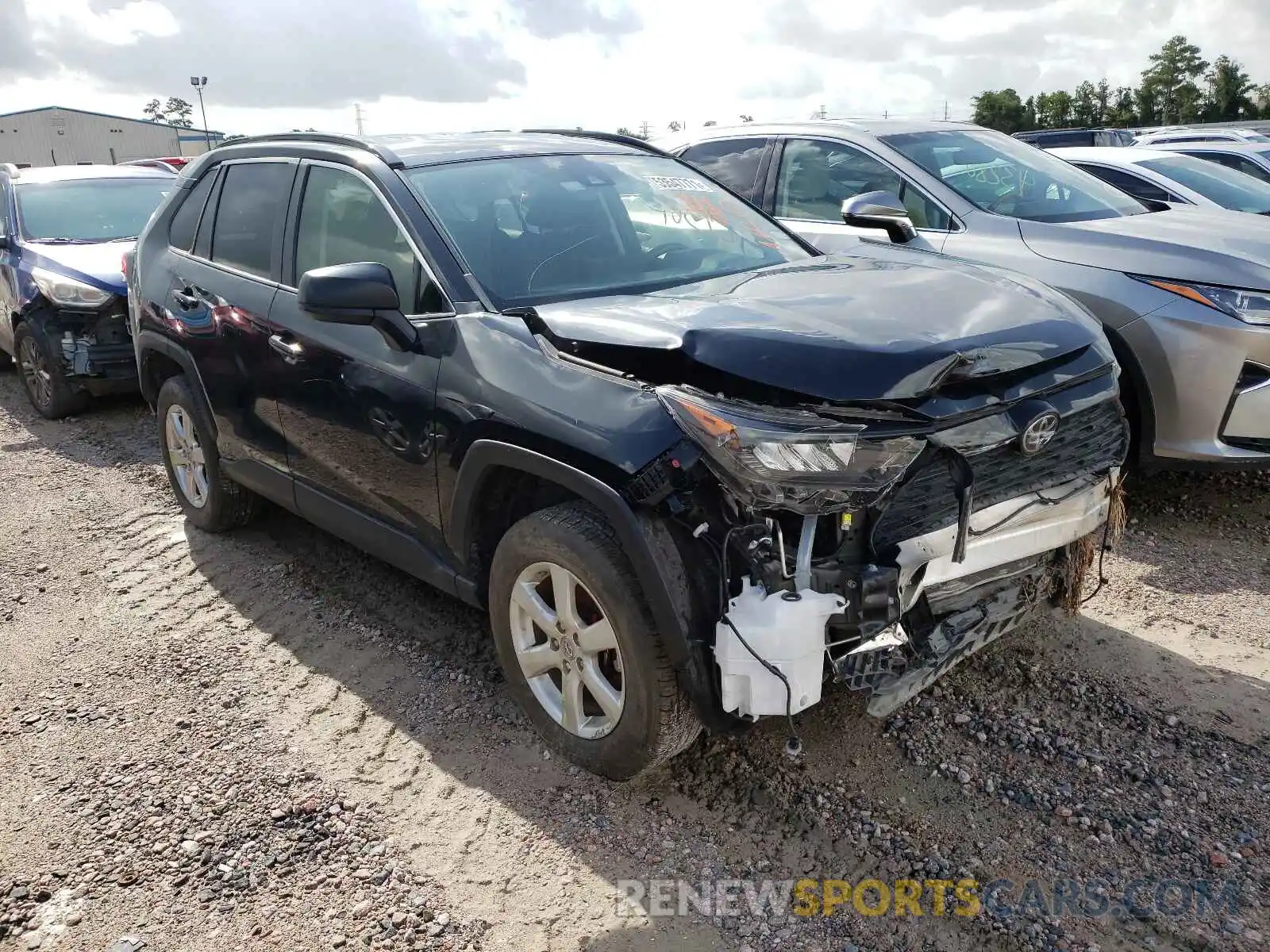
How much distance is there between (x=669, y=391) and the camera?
252cm

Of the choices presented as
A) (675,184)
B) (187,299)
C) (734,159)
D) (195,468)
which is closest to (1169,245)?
(675,184)

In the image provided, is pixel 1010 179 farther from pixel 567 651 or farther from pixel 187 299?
pixel 187 299

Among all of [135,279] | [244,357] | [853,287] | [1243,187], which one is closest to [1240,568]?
[853,287]

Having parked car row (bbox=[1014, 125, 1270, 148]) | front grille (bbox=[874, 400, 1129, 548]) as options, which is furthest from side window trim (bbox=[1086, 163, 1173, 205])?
front grille (bbox=[874, 400, 1129, 548])

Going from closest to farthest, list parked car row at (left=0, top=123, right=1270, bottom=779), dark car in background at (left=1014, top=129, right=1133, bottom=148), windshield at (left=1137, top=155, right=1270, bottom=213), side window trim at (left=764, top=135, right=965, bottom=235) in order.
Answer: parked car row at (left=0, top=123, right=1270, bottom=779)
side window trim at (left=764, top=135, right=965, bottom=235)
windshield at (left=1137, top=155, right=1270, bottom=213)
dark car in background at (left=1014, top=129, right=1133, bottom=148)

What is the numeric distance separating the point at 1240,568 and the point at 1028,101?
5926 centimetres

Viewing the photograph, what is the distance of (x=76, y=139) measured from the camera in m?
63.0

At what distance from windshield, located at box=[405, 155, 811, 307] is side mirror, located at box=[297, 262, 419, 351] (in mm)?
291

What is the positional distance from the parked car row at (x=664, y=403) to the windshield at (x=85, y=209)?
12.7 feet

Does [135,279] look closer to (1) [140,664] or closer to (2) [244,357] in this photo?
(2) [244,357]

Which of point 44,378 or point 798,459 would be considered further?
point 44,378

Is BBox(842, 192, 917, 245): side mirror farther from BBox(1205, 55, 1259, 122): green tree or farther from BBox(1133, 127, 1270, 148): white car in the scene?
BBox(1205, 55, 1259, 122): green tree

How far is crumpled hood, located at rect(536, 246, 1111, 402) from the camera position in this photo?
247 cm

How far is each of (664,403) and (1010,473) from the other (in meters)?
0.97
